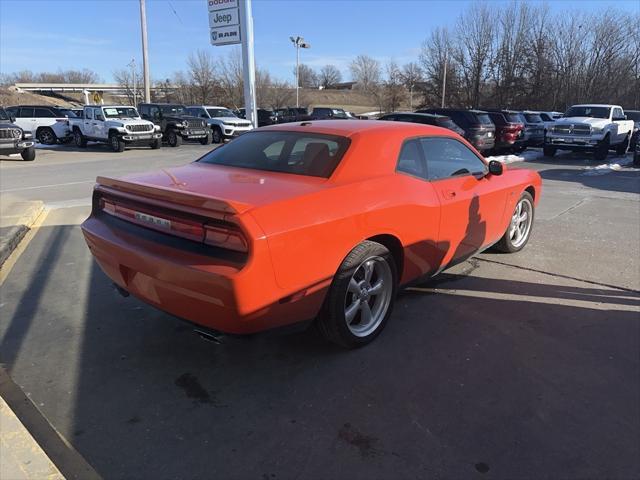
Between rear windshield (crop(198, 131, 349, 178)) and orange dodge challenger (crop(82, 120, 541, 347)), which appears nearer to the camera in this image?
orange dodge challenger (crop(82, 120, 541, 347))

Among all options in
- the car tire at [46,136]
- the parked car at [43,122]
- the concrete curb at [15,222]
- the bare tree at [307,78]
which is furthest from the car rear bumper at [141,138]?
the bare tree at [307,78]

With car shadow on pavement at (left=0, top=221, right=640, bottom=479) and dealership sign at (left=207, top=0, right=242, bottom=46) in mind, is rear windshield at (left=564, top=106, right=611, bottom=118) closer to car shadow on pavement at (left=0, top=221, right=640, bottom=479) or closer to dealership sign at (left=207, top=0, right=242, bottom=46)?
dealership sign at (left=207, top=0, right=242, bottom=46)

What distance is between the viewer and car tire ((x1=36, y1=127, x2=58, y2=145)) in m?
24.2

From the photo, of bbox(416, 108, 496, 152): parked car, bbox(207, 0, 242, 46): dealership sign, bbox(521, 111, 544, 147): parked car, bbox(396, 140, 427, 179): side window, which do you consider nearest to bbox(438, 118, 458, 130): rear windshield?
bbox(416, 108, 496, 152): parked car

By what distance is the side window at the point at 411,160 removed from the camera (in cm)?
387

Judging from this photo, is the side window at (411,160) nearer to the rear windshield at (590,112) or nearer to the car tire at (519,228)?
the car tire at (519,228)

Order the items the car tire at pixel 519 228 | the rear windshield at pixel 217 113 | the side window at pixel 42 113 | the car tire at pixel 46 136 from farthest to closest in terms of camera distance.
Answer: the rear windshield at pixel 217 113, the side window at pixel 42 113, the car tire at pixel 46 136, the car tire at pixel 519 228

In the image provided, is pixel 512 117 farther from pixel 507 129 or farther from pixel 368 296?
pixel 368 296

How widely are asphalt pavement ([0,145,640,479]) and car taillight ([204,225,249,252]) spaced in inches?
22.6

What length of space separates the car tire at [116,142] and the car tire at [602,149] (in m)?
18.0

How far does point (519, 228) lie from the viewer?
234 inches

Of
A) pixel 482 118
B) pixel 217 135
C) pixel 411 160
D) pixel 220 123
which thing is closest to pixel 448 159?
pixel 411 160

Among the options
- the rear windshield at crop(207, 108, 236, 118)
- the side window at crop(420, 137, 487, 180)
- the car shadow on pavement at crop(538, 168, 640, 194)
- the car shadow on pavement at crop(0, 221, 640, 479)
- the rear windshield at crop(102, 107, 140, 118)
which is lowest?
the car shadow on pavement at crop(0, 221, 640, 479)

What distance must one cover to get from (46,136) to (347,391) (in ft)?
84.9
